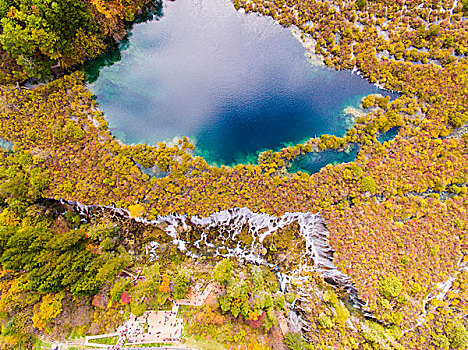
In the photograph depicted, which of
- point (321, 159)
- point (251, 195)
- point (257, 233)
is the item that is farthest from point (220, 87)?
point (257, 233)

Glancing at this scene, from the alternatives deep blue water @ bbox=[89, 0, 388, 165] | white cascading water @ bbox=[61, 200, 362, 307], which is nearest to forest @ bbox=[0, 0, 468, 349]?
white cascading water @ bbox=[61, 200, 362, 307]

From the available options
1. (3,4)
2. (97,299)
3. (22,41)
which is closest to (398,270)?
(97,299)

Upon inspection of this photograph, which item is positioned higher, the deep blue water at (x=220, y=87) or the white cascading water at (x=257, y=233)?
the deep blue water at (x=220, y=87)

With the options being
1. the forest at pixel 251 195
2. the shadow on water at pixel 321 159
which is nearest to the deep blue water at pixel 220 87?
the forest at pixel 251 195

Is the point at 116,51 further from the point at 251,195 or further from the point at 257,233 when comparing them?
the point at 257,233

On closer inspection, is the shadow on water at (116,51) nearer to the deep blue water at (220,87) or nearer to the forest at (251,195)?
the deep blue water at (220,87)
